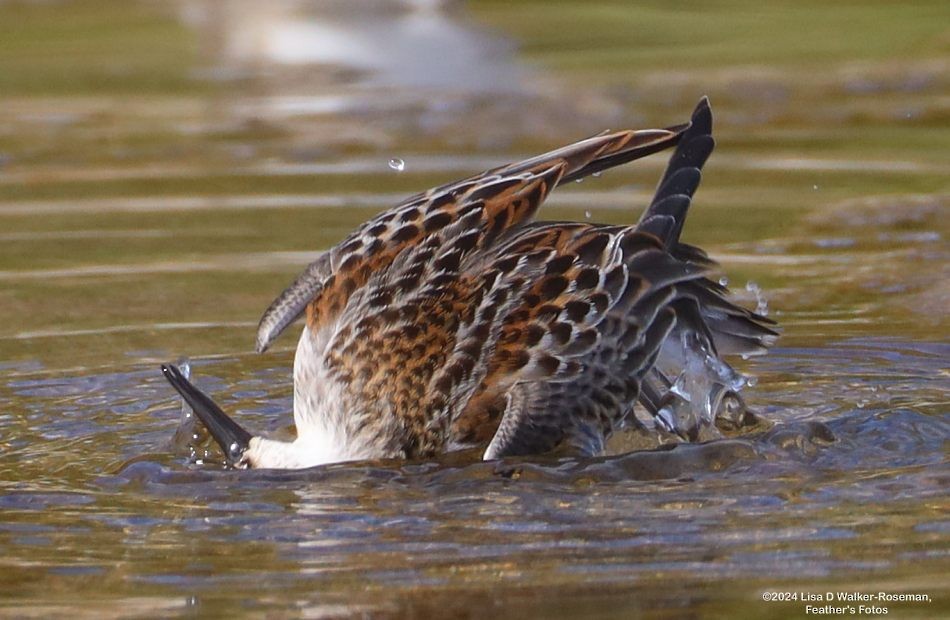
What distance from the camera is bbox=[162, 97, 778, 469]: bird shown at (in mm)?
6535

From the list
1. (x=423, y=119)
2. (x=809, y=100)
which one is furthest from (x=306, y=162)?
(x=809, y=100)

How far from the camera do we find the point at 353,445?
262 inches

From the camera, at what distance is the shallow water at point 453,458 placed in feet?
17.1

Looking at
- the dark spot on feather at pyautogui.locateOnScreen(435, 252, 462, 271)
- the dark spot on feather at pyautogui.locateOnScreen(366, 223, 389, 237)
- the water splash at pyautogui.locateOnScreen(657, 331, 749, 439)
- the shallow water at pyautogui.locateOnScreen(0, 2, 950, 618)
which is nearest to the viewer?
the shallow water at pyautogui.locateOnScreen(0, 2, 950, 618)

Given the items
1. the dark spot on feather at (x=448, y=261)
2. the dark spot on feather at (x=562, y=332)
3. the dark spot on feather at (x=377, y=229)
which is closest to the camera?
the dark spot on feather at (x=562, y=332)

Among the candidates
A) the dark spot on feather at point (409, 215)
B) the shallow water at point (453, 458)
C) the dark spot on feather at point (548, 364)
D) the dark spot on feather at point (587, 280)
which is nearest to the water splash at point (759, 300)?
the shallow water at point (453, 458)

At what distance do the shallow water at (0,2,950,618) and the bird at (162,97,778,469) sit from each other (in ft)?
0.54

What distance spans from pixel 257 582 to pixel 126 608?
0.35m

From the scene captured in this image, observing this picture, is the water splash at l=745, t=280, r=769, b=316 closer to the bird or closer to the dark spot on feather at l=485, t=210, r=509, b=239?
the bird

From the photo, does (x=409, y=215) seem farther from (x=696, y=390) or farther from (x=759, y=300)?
(x=759, y=300)

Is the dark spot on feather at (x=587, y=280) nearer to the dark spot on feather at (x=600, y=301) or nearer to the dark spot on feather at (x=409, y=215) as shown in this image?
the dark spot on feather at (x=600, y=301)

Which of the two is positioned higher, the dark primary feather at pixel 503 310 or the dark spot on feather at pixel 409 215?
the dark spot on feather at pixel 409 215

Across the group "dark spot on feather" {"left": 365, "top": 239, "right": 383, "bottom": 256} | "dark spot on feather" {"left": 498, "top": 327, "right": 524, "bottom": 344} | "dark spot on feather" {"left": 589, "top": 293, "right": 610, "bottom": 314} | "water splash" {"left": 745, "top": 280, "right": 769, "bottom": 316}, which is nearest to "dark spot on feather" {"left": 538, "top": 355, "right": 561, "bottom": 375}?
"dark spot on feather" {"left": 498, "top": 327, "right": 524, "bottom": 344}

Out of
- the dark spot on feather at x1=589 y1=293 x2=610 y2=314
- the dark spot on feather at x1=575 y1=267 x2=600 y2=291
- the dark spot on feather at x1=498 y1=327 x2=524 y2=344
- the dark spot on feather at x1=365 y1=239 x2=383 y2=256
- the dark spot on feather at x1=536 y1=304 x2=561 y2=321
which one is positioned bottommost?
the dark spot on feather at x1=498 y1=327 x2=524 y2=344
